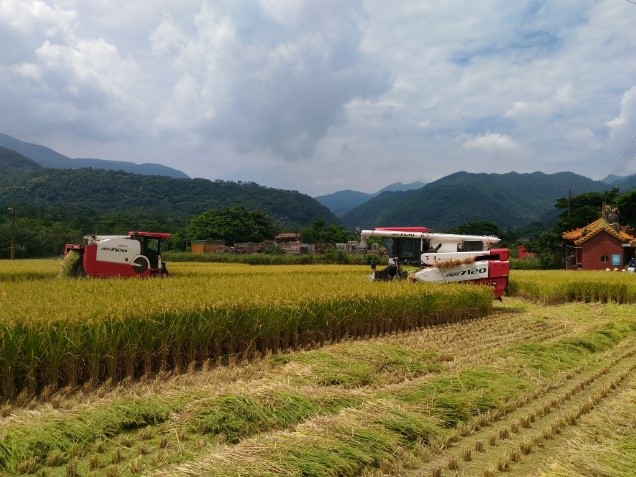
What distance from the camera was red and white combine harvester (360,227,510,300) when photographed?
513 inches

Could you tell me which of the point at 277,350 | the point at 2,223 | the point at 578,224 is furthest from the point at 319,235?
the point at 277,350

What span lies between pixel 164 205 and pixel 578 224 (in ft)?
247

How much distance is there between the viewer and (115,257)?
14172 millimetres

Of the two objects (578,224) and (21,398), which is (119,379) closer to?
(21,398)

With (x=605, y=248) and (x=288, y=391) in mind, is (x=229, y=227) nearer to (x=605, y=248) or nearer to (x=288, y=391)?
(x=605, y=248)

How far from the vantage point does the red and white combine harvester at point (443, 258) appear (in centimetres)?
1303

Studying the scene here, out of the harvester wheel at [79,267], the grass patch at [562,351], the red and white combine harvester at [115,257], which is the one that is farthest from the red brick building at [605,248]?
the harvester wheel at [79,267]

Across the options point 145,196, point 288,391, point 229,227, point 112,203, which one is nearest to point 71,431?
point 288,391

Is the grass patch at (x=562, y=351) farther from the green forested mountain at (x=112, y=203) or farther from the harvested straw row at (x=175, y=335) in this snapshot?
the green forested mountain at (x=112, y=203)

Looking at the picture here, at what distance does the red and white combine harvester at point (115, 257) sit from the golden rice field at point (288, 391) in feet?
14.9

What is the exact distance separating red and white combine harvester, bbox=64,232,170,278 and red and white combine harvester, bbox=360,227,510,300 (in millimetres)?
6451

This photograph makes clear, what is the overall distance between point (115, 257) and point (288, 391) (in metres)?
10.8

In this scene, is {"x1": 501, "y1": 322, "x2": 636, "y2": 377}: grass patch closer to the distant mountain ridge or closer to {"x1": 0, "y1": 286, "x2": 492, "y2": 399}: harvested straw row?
{"x1": 0, "y1": 286, "x2": 492, "y2": 399}: harvested straw row

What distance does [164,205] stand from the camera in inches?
3787
